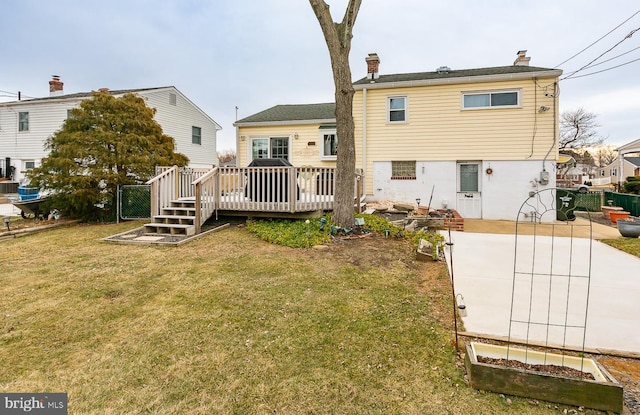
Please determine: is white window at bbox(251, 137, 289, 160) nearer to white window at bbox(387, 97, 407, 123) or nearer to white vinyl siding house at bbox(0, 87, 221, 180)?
white window at bbox(387, 97, 407, 123)

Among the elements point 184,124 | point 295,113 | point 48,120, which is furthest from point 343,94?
point 48,120

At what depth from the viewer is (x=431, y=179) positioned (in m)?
12.3

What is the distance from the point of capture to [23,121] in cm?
1925

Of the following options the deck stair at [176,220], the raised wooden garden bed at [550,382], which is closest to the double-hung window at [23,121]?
the deck stair at [176,220]

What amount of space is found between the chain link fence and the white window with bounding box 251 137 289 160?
19.3 feet

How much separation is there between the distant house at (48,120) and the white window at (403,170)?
1324 centimetres

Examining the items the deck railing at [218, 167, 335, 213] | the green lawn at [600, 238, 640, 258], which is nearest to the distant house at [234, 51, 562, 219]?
the green lawn at [600, 238, 640, 258]

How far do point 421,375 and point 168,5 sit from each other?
14.6m

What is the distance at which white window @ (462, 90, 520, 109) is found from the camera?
11484mm

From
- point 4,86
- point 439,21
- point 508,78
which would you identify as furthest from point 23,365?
point 4,86

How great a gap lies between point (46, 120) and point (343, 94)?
68.6ft

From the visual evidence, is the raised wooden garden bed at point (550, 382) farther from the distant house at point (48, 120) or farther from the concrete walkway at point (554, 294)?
the distant house at point (48, 120)

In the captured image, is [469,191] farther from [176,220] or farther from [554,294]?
[176,220]

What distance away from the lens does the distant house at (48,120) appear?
18.3 meters
